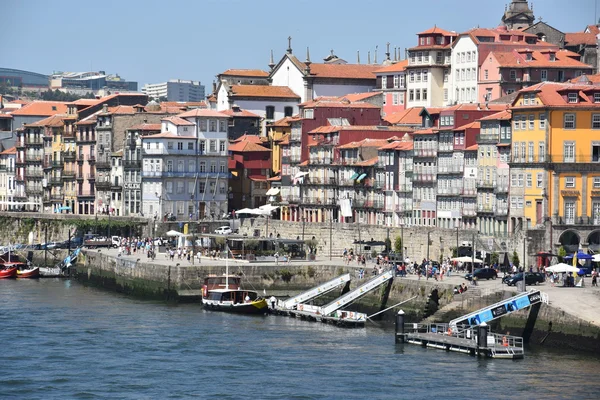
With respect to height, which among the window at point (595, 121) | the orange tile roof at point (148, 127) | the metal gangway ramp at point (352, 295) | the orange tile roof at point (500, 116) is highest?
the orange tile roof at point (148, 127)

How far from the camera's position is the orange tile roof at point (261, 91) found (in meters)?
164

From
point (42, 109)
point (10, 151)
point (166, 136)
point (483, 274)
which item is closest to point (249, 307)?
point (483, 274)

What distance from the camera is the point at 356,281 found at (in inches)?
4067

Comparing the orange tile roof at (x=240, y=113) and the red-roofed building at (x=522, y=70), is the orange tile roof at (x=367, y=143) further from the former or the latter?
the orange tile roof at (x=240, y=113)

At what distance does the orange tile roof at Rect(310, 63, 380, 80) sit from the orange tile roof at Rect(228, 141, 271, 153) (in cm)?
1383

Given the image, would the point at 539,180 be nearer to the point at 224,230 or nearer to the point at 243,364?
the point at 243,364

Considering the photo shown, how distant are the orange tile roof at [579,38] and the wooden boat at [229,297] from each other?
6173 centimetres

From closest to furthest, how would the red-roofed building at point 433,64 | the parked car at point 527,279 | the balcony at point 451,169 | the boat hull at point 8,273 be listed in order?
the parked car at point 527,279
the balcony at point 451,169
the boat hull at point 8,273
the red-roofed building at point 433,64

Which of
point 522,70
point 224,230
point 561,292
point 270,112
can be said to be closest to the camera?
point 561,292

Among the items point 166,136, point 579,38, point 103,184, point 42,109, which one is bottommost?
point 103,184

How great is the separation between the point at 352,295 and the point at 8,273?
1535 inches

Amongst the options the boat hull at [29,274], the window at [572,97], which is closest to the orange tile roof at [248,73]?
the boat hull at [29,274]

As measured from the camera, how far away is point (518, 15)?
167000 millimetres

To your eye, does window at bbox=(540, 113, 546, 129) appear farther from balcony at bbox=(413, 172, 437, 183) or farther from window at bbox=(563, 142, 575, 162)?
balcony at bbox=(413, 172, 437, 183)
